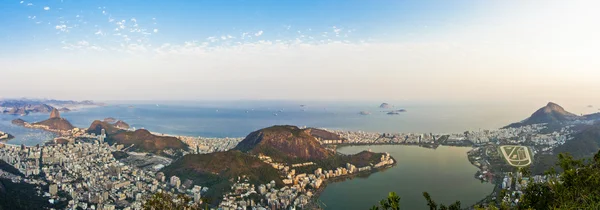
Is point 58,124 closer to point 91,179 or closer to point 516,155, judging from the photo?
point 91,179

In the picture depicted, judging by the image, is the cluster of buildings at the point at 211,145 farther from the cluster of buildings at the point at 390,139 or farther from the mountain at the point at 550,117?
the mountain at the point at 550,117

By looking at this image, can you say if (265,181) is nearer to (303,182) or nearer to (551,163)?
(303,182)

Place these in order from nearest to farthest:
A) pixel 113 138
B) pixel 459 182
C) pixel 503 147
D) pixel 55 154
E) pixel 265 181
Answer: pixel 265 181, pixel 459 182, pixel 55 154, pixel 503 147, pixel 113 138

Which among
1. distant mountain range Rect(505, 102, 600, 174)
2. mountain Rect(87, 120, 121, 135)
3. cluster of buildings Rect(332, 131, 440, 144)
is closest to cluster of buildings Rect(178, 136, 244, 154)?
mountain Rect(87, 120, 121, 135)

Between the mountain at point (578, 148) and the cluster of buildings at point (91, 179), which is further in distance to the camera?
the mountain at point (578, 148)

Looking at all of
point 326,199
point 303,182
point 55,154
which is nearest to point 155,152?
point 55,154

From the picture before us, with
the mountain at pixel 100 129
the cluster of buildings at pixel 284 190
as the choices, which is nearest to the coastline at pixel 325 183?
the cluster of buildings at pixel 284 190


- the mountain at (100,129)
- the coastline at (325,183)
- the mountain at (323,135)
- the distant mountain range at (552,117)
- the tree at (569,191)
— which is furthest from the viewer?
the distant mountain range at (552,117)

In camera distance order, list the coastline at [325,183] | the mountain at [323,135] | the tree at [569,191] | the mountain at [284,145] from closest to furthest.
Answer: the tree at [569,191] → the coastline at [325,183] → the mountain at [284,145] → the mountain at [323,135]
